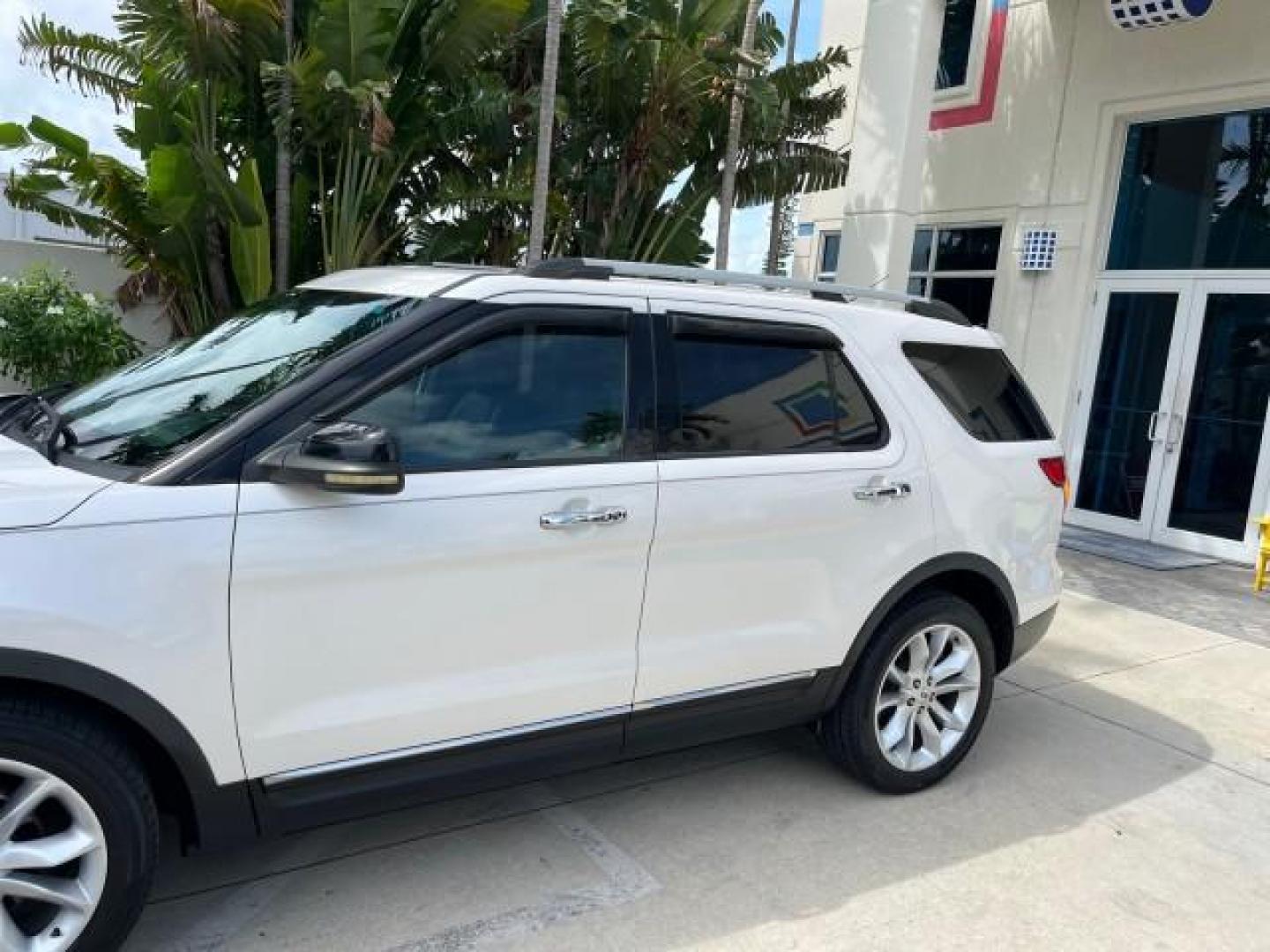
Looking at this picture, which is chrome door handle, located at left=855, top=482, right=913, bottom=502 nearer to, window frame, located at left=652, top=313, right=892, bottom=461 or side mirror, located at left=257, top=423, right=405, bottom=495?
window frame, located at left=652, top=313, right=892, bottom=461

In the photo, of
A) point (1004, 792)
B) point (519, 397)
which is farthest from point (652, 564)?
point (1004, 792)

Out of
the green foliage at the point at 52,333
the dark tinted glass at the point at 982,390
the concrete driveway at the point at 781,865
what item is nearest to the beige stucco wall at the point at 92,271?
the green foliage at the point at 52,333

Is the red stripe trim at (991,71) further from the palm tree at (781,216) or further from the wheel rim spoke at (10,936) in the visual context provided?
the wheel rim spoke at (10,936)

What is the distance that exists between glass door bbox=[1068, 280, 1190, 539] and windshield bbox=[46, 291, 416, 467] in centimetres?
809

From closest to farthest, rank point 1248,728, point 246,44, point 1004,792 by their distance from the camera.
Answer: point 1004,792, point 1248,728, point 246,44

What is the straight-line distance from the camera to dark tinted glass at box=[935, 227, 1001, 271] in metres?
10.4

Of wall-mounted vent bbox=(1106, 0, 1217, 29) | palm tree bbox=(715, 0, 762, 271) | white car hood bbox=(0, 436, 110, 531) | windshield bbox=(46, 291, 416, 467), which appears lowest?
white car hood bbox=(0, 436, 110, 531)

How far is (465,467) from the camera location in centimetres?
272

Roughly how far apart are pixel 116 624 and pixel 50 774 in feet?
1.18

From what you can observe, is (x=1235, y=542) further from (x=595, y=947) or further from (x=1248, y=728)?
(x=595, y=947)

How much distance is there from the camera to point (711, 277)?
11.5 feet

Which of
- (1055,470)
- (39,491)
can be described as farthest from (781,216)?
(39,491)

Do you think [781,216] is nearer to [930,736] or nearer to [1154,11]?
[1154,11]

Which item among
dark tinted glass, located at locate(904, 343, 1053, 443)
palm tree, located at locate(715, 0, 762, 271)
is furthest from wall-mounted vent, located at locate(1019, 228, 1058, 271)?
dark tinted glass, located at locate(904, 343, 1053, 443)
